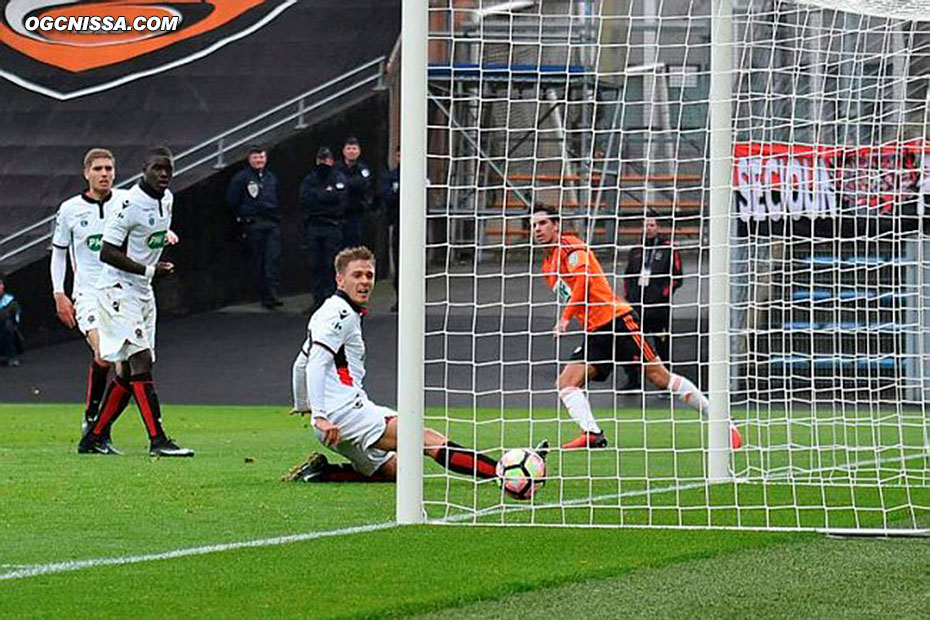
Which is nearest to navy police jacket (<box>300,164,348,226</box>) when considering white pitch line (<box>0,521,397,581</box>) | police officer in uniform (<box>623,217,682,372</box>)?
police officer in uniform (<box>623,217,682,372</box>)

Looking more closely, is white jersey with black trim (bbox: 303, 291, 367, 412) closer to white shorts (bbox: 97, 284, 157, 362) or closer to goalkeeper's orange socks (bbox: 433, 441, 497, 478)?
goalkeeper's orange socks (bbox: 433, 441, 497, 478)

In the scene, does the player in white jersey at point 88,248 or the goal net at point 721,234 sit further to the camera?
the player in white jersey at point 88,248

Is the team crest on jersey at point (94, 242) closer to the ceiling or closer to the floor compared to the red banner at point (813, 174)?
closer to the floor

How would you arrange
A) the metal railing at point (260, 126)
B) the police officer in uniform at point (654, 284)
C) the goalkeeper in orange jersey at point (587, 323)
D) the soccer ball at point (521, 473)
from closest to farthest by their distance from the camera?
the soccer ball at point (521, 473) → the goalkeeper in orange jersey at point (587, 323) → the police officer in uniform at point (654, 284) → the metal railing at point (260, 126)

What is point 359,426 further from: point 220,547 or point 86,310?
point 86,310

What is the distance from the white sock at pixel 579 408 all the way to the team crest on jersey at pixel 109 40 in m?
12.1

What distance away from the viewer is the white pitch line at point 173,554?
271 inches

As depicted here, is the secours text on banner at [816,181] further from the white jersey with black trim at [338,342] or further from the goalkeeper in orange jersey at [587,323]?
the white jersey with black trim at [338,342]

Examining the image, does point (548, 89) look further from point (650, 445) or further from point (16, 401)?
point (16, 401)

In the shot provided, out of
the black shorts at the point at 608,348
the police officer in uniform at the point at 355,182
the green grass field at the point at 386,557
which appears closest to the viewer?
the green grass field at the point at 386,557

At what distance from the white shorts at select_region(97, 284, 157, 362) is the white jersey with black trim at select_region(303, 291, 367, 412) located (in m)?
3.18

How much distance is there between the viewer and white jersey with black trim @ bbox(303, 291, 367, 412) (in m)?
9.99

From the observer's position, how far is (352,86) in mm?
24219

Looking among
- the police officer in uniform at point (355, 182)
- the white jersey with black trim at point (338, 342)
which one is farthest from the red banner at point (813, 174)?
the police officer in uniform at point (355, 182)
